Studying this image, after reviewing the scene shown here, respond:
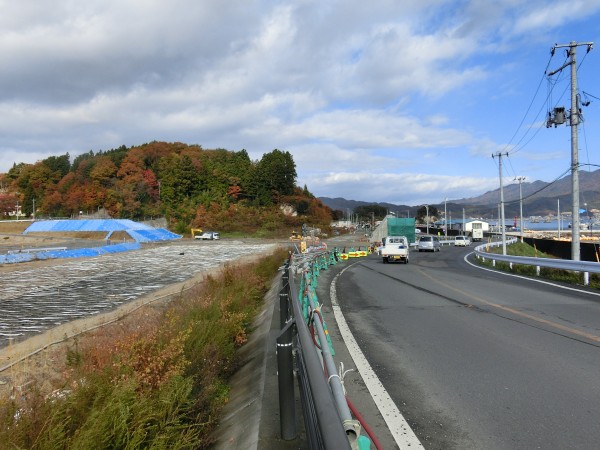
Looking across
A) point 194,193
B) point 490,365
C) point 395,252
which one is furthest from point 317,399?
point 194,193

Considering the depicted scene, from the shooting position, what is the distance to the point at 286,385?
12.2 feet

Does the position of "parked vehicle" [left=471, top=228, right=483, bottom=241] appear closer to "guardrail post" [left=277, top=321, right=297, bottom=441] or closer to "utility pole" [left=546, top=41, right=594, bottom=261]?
"utility pole" [left=546, top=41, right=594, bottom=261]

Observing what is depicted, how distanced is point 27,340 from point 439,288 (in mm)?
12169

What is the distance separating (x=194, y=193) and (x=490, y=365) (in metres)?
114

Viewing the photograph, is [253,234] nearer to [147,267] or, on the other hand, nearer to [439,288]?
[147,267]

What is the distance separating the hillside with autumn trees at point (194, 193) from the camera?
104m

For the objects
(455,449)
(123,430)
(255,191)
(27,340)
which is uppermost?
(255,191)

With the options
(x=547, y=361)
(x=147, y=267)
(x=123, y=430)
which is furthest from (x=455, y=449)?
(x=147, y=267)

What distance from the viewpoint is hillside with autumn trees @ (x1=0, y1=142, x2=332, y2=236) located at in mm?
103812

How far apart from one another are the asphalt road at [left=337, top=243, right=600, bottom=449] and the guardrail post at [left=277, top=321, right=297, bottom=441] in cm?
124

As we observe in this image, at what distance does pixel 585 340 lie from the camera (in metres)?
7.54

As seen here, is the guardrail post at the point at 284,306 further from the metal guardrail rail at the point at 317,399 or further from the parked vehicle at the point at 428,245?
the parked vehicle at the point at 428,245

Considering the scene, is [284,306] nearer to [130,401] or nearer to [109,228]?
[130,401]

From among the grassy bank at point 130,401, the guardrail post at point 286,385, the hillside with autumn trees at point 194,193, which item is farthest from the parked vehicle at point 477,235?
the guardrail post at point 286,385
